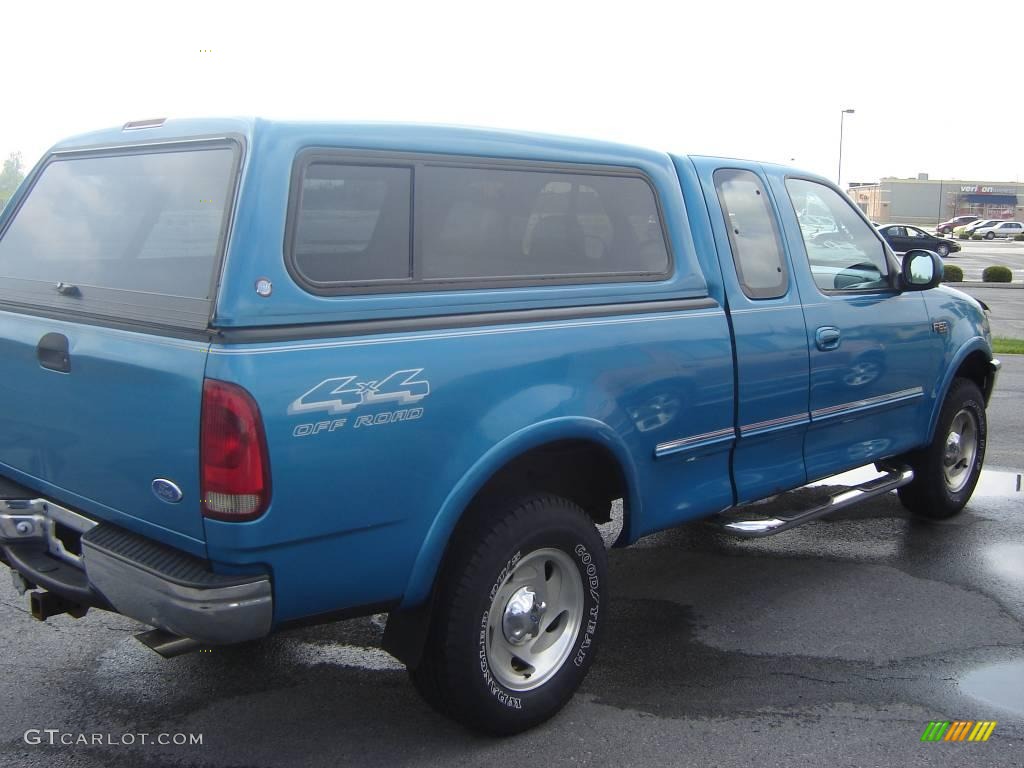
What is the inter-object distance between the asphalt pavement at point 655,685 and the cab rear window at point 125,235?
1430 mm

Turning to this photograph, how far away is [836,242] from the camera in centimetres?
496

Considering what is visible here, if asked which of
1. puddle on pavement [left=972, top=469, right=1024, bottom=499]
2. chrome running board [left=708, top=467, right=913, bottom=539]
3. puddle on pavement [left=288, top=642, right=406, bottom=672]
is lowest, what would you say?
puddle on pavement [left=972, top=469, right=1024, bottom=499]

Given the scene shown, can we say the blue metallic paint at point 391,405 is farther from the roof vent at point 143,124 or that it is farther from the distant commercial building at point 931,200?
the distant commercial building at point 931,200

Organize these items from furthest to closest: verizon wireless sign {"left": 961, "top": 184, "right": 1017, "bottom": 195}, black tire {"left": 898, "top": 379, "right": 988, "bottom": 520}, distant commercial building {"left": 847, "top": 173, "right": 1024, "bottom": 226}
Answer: verizon wireless sign {"left": 961, "top": 184, "right": 1017, "bottom": 195}, distant commercial building {"left": 847, "top": 173, "right": 1024, "bottom": 226}, black tire {"left": 898, "top": 379, "right": 988, "bottom": 520}

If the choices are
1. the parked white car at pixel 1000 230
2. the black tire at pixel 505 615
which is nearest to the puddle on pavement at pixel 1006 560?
the black tire at pixel 505 615

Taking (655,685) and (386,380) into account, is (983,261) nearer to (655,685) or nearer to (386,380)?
(655,685)

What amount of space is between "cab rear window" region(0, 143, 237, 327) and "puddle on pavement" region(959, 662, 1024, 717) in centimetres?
311

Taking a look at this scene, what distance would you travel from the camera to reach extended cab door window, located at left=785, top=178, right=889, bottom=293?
4.74m

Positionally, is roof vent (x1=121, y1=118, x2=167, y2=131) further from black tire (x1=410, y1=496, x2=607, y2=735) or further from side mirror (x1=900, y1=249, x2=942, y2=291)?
side mirror (x1=900, y1=249, x2=942, y2=291)

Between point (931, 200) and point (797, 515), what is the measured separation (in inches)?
3891

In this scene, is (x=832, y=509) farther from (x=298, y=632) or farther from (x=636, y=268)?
(x=298, y=632)

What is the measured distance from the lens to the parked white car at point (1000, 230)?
65.2 m

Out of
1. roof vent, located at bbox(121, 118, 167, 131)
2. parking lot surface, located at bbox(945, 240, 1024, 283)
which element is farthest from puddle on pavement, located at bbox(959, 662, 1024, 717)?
parking lot surface, located at bbox(945, 240, 1024, 283)

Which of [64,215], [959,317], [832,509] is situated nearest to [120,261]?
[64,215]
